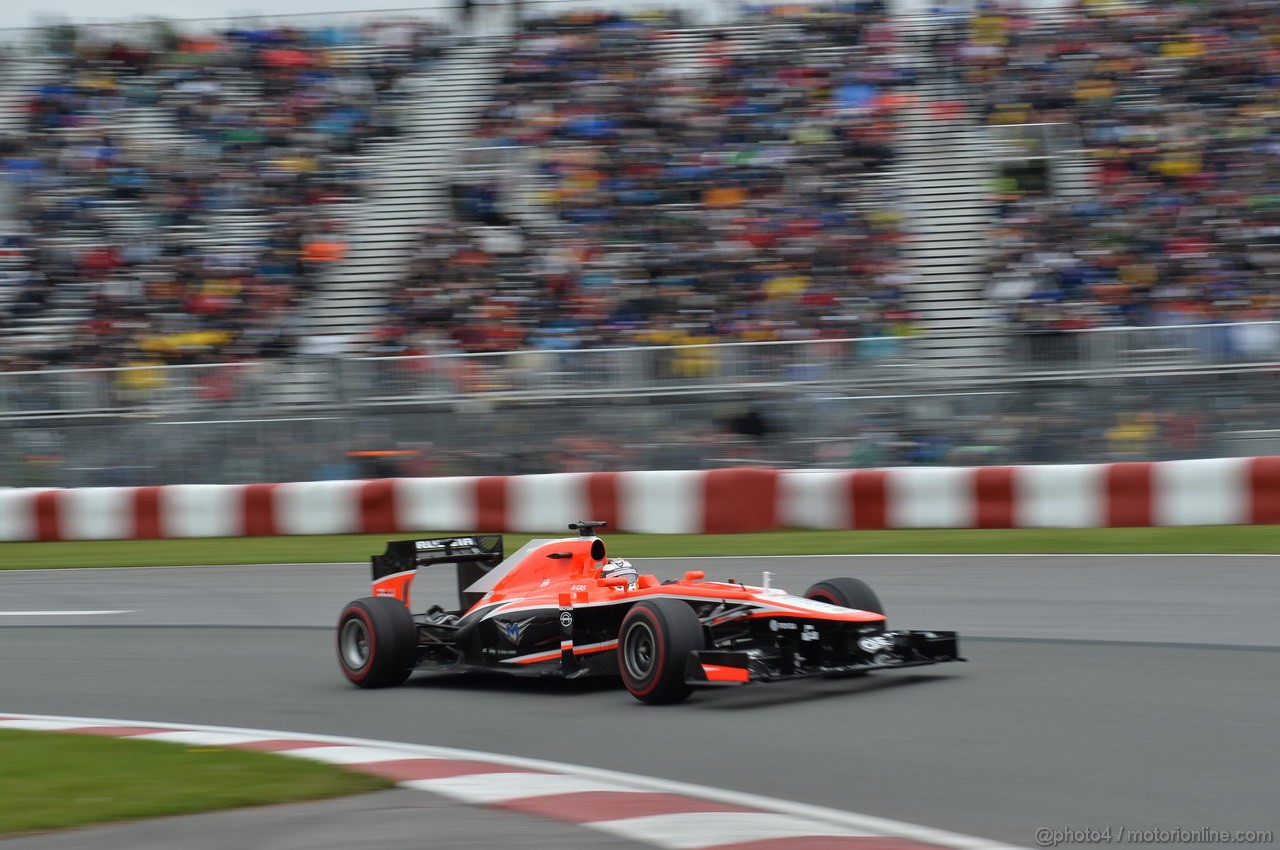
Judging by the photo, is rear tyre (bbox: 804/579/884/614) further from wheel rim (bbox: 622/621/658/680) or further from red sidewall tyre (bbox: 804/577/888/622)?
wheel rim (bbox: 622/621/658/680)

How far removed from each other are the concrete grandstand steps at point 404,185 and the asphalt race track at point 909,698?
A: 22.9 ft

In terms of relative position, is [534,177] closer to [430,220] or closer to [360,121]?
[430,220]

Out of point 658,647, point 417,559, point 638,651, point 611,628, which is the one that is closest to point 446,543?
point 417,559

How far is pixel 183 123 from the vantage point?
20578 mm

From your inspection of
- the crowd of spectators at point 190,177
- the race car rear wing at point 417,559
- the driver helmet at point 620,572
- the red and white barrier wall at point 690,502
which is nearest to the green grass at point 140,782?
the driver helmet at point 620,572

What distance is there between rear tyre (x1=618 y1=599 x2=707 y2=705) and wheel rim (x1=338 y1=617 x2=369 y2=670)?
5.30 feet

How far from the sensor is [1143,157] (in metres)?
16.9

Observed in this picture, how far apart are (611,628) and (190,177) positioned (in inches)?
569

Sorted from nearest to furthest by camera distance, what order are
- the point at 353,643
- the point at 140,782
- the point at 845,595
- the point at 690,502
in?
the point at 140,782 → the point at 845,595 → the point at 353,643 → the point at 690,502

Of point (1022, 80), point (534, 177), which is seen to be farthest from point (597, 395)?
point (1022, 80)

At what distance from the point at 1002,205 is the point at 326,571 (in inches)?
360

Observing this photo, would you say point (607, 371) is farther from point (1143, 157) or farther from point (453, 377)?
point (1143, 157)

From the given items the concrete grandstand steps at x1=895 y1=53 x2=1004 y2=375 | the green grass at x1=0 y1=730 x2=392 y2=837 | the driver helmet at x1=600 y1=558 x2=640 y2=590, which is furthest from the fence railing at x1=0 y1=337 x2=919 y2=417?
the green grass at x1=0 y1=730 x2=392 y2=837

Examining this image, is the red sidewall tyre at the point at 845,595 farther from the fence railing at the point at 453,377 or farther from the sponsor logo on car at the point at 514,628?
the fence railing at the point at 453,377
